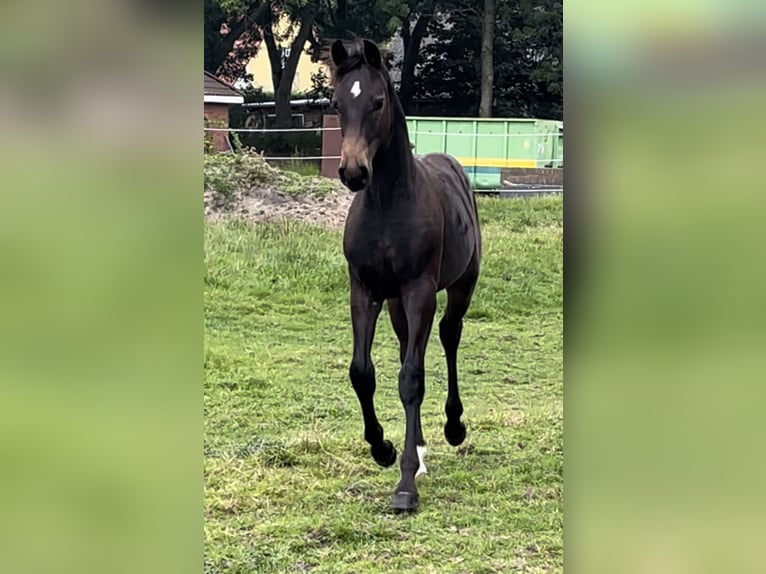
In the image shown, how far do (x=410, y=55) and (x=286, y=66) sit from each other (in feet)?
7.96

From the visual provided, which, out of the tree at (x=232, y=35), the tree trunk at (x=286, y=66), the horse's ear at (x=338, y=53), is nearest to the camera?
the horse's ear at (x=338, y=53)

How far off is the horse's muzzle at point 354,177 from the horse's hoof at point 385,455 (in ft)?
4.46

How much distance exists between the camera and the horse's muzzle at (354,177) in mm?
3152

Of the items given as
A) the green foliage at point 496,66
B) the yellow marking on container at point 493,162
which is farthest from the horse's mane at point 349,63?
the green foliage at point 496,66

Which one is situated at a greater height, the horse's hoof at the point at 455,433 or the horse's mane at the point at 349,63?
the horse's mane at the point at 349,63

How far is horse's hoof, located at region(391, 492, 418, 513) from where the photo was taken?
350 cm

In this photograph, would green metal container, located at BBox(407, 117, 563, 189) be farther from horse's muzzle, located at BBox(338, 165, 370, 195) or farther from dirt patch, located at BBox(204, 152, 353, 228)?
horse's muzzle, located at BBox(338, 165, 370, 195)

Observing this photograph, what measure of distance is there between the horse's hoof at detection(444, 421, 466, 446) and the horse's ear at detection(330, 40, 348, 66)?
1.97 metres

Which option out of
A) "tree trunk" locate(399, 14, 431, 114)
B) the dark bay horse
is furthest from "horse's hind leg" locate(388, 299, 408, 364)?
"tree trunk" locate(399, 14, 431, 114)

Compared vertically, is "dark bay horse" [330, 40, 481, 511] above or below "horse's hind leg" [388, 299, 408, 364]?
above

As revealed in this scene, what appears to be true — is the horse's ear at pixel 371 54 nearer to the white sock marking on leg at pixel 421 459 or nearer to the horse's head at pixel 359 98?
the horse's head at pixel 359 98
